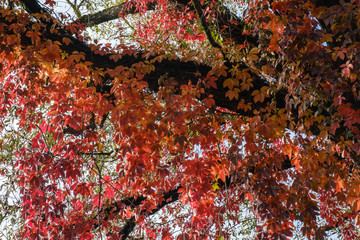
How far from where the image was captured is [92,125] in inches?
136

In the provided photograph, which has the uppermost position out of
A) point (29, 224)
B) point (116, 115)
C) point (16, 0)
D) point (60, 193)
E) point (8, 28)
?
point (16, 0)

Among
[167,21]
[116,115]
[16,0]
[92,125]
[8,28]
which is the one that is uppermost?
[167,21]

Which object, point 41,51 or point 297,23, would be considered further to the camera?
point 41,51

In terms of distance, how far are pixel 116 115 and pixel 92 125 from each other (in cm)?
116

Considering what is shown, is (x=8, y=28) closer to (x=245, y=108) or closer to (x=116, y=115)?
(x=116, y=115)

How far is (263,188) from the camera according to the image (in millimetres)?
2230

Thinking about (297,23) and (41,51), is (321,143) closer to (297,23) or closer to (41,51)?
(297,23)

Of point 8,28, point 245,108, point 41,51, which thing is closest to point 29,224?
point 41,51

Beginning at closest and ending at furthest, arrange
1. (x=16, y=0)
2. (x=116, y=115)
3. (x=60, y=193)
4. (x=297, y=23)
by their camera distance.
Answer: (x=297, y=23) → (x=116, y=115) → (x=16, y=0) → (x=60, y=193)

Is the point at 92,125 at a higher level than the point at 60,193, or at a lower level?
higher

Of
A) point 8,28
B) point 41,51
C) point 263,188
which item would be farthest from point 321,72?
point 8,28

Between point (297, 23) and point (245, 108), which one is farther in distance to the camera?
point (245, 108)

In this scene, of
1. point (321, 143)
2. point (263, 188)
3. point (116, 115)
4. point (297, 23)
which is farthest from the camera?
point (321, 143)

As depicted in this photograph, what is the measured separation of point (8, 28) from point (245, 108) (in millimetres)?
2317
